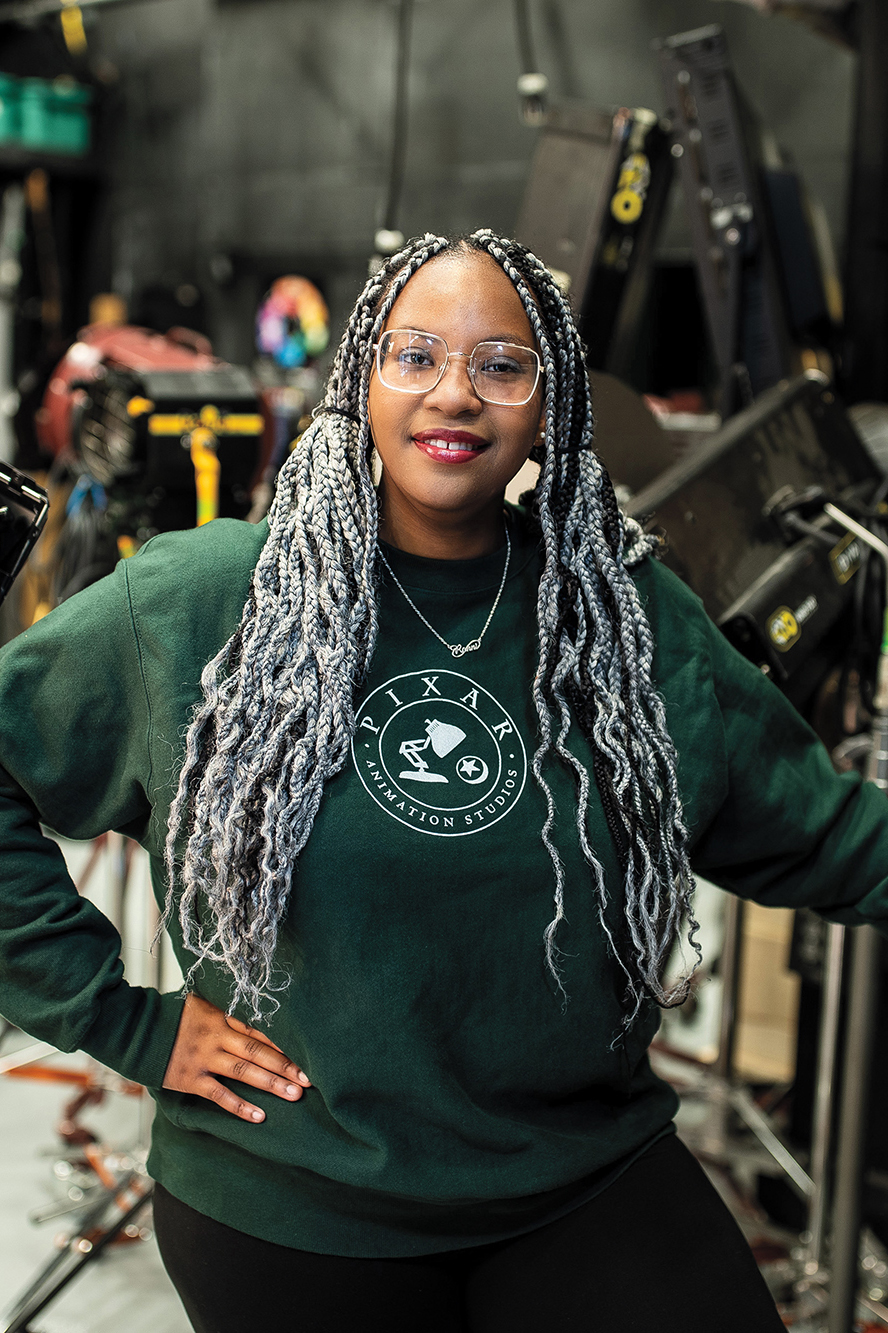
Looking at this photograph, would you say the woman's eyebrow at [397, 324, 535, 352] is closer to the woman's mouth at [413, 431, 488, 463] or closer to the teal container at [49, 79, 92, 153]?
the woman's mouth at [413, 431, 488, 463]

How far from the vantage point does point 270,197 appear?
6016 millimetres

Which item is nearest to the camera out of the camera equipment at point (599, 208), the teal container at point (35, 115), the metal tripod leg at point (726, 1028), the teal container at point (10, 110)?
the camera equipment at point (599, 208)

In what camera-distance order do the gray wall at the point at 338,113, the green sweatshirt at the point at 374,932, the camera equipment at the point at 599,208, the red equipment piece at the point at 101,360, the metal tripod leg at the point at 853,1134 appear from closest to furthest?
the green sweatshirt at the point at 374,932 → the metal tripod leg at the point at 853,1134 → the camera equipment at the point at 599,208 → the red equipment piece at the point at 101,360 → the gray wall at the point at 338,113

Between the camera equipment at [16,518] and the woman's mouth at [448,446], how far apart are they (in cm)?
42

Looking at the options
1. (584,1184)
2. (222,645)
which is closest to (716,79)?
(222,645)

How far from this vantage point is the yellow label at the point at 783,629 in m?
1.66

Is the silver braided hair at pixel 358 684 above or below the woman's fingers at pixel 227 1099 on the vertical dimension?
above

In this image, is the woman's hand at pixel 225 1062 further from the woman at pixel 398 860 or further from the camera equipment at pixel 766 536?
the camera equipment at pixel 766 536

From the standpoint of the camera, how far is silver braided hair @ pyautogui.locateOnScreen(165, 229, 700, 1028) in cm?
120

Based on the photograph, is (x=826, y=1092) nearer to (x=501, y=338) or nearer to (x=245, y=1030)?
(x=245, y=1030)

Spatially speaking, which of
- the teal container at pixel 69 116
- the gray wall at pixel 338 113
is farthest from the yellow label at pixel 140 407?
the teal container at pixel 69 116

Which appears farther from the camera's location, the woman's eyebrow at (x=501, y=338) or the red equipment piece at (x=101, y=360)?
the red equipment piece at (x=101, y=360)

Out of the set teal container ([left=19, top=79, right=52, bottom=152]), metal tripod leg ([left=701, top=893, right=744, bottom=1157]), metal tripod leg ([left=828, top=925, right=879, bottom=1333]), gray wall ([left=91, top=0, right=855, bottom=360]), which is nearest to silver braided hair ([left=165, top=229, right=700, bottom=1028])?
metal tripod leg ([left=828, top=925, right=879, bottom=1333])

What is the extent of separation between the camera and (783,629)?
1.68 meters
